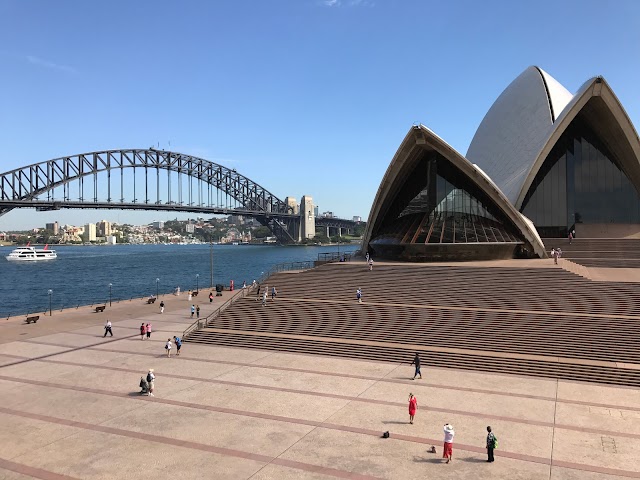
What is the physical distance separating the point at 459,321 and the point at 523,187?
20.0 meters

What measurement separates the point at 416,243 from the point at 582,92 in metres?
16.2

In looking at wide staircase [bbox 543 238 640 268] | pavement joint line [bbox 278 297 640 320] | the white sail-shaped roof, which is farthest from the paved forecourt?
the white sail-shaped roof

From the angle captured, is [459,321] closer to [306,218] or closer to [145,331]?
[145,331]

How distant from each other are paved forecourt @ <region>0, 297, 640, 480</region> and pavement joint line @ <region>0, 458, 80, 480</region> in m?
0.05

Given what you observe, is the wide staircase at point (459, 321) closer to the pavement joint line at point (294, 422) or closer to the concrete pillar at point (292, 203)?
the pavement joint line at point (294, 422)

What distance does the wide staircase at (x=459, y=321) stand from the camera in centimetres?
1892

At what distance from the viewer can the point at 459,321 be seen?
22.3 metres

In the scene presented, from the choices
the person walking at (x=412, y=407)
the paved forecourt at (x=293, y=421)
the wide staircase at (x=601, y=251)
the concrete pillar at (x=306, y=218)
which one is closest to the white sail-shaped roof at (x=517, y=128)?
the wide staircase at (x=601, y=251)

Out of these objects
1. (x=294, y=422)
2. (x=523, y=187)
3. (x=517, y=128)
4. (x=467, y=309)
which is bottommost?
(x=294, y=422)

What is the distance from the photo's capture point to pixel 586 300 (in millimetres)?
22703

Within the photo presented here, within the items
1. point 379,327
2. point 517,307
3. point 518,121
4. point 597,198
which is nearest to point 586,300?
point 517,307

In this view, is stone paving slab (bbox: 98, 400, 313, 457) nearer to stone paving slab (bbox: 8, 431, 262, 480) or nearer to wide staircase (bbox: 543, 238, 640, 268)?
stone paving slab (bbox: 8, 431, 262, 480)

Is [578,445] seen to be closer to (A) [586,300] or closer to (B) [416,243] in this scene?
(A) [586,300]

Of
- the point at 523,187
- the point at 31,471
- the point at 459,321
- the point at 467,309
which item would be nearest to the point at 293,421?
the point at 31,471
